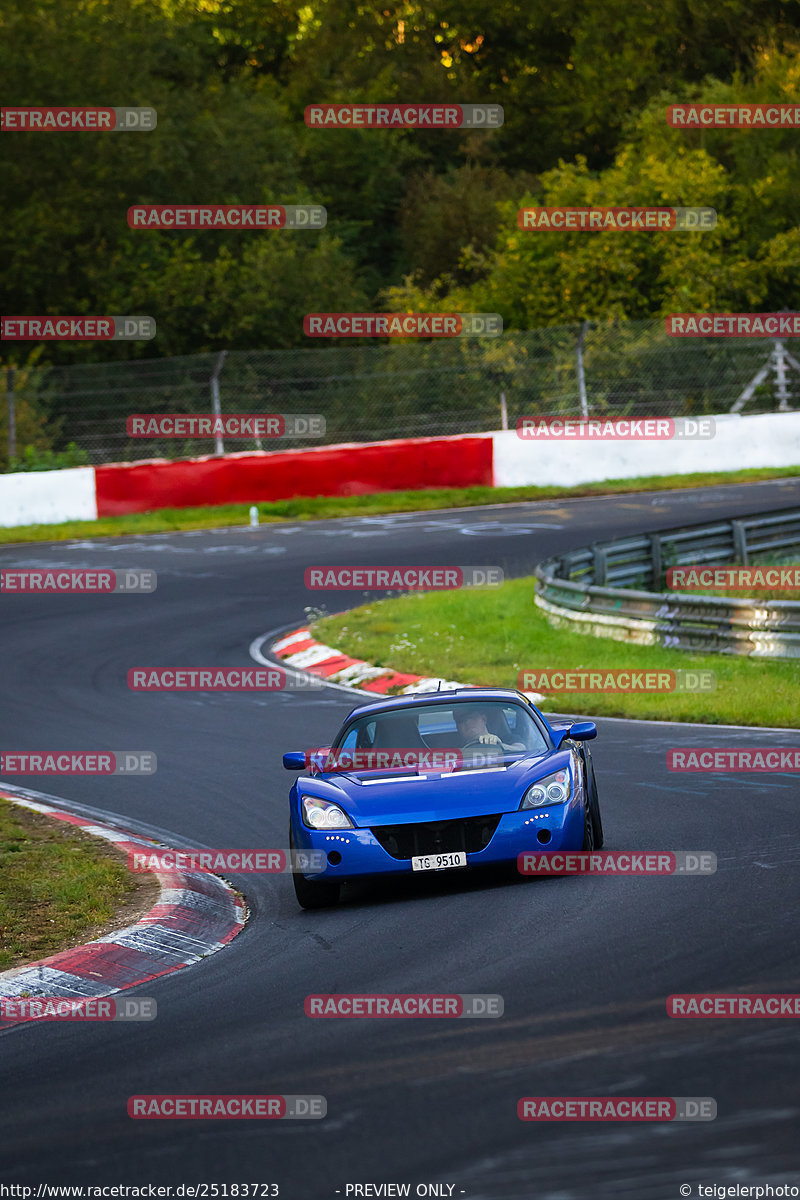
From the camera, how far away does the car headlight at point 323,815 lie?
8.86 metres

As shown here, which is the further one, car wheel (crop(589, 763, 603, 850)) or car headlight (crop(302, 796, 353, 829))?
car wheel (crop(589, 763, 603, 850))

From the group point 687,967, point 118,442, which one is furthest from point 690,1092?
point 118,442

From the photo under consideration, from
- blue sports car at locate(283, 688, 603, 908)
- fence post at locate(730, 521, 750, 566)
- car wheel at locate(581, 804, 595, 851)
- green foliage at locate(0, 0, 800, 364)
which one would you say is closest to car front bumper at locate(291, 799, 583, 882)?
blue sports car at locate(283, 688, 603, 908)

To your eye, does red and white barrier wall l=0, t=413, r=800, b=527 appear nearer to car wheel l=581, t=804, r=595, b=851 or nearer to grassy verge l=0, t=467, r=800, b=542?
grassy verge l=0, t=467, r=800, b=542

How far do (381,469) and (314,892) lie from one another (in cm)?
2286

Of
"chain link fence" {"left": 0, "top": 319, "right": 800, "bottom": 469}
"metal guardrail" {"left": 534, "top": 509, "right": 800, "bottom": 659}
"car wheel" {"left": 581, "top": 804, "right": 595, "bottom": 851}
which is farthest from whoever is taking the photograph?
"chain link fence" {"left": 0, "top": 319, "right": 800, "bottom": 469}

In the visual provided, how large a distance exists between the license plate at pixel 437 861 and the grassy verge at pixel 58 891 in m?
1.60

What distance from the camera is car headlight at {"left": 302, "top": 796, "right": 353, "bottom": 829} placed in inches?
349

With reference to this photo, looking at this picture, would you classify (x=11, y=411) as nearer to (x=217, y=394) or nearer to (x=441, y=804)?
(x=217, y=394)

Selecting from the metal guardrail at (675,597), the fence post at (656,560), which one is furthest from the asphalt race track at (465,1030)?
the fence post at (656,560)

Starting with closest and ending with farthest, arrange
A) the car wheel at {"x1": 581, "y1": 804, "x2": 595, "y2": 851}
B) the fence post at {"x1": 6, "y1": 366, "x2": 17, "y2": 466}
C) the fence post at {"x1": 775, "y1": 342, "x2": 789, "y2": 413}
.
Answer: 1. the car wheel at {"x1": 581, "y1": 804, "x2": 595, "y2": 851}
2. the fence post at {"x1": 6, "y1": 366, "x2": 17, "y2": 466}
3. the fence post at {"x1": 775, "y1": 342, "x2": 789, "y2": 413}

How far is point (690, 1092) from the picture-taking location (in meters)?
5.09

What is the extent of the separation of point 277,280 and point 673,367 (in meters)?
15.7

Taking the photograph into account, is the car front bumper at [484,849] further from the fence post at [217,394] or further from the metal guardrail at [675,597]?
the fence post at [217,394]
